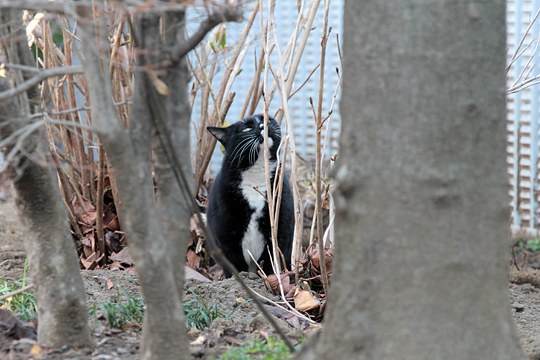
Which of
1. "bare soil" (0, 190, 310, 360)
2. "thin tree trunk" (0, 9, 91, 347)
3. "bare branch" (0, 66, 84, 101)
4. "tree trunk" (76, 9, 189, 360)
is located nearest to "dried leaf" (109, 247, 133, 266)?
"bare soil" (0, 190, 310, 360)

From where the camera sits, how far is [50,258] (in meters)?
2.57

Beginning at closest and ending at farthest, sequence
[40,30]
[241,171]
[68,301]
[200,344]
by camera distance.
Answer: [68,301] < [200,344] < [40,30] < [241,171]

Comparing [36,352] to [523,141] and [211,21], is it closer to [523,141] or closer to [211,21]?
[211,21]

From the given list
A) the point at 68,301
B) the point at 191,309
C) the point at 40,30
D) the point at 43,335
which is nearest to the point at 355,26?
the point at 68,301

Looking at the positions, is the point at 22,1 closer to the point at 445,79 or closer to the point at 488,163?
the point at 445,79

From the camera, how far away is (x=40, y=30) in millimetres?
4742

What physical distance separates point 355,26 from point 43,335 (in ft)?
5.08

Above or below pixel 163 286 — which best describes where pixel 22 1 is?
above

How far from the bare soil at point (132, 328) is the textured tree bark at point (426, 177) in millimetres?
863

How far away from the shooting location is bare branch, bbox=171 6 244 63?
195 cm

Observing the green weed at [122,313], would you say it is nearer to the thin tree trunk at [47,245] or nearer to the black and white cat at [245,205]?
the thin tree trunk at [47,245]

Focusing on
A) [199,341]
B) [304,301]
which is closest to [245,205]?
[304,301]

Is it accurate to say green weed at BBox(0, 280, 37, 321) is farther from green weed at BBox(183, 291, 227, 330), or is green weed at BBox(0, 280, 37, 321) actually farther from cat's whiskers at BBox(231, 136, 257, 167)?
cat's whiskers at BBox(231, 136, 257, 167)

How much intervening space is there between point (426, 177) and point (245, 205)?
3.29 meters
